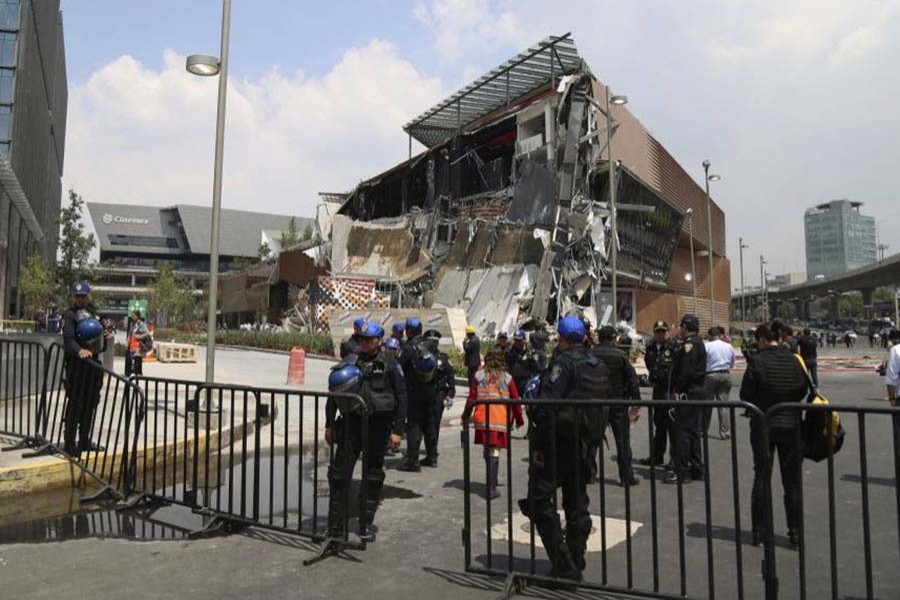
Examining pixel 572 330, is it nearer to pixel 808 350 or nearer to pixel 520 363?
pixel 520 363

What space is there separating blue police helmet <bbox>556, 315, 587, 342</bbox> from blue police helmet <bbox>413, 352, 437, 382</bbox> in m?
3.00

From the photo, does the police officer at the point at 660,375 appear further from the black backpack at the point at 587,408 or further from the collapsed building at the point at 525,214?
the collapsed building at the point at 525,214

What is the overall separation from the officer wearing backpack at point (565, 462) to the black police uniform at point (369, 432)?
1386 mm

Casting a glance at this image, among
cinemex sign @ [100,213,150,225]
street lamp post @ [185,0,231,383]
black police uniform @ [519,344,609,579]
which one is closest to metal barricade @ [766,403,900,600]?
black police uniform @ [519,344,609,579]

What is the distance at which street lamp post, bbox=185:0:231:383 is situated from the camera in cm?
909

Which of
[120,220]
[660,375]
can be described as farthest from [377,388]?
[120,220]

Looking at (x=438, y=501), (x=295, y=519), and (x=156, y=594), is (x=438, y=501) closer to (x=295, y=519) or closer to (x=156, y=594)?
(x=295, y=519)

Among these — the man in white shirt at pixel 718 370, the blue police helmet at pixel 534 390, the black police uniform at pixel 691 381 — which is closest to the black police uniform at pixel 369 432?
the blue police helmet at pixel 534 390

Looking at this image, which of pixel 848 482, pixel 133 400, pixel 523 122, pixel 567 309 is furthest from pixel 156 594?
pixel 523 122

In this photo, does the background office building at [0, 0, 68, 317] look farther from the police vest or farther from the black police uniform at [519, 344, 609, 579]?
the black police uniform at [519, 344, 609, 579]

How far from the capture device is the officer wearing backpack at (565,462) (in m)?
4.16

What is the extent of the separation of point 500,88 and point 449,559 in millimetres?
44886

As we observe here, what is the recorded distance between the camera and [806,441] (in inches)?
178

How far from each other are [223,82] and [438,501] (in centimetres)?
692
